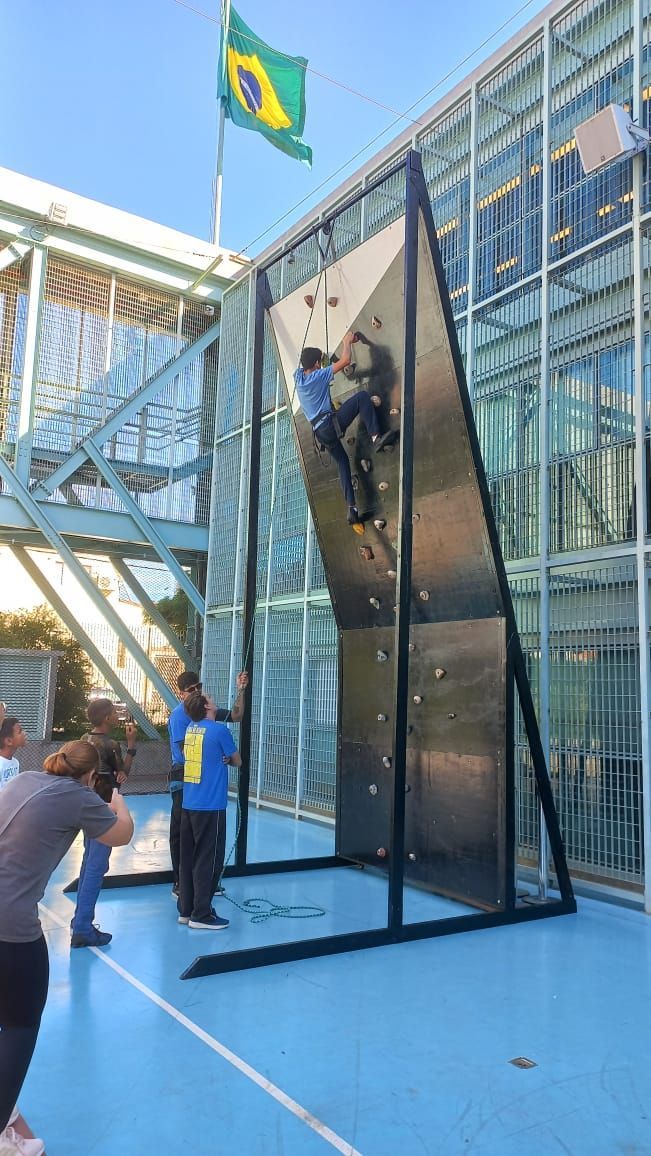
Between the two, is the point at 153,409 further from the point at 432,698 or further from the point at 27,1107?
the point at 27,1107

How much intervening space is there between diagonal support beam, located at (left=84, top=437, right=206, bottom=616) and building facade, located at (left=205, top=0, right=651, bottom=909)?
6.36 m

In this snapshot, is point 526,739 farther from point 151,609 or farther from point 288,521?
point 151,609

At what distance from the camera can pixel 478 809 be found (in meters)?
6.12

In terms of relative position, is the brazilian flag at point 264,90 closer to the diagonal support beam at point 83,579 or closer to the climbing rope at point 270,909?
the diagonal support beam at point 83,579

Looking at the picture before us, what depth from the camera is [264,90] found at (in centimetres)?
1225

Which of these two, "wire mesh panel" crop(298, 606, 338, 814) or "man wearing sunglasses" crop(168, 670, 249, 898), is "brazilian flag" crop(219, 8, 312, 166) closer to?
"wire mesh panel" crop(298, 606, 338, 814)

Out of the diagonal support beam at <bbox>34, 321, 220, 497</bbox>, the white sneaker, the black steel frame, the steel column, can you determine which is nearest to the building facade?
the black steel frame

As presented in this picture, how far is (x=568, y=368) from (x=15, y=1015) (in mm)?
6331

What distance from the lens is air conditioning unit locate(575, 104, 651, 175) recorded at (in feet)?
21.0

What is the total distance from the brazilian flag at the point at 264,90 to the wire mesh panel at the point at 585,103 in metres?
5.64

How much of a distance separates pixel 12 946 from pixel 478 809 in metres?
4.09

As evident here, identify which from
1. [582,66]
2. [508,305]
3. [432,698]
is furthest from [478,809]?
[582,66]

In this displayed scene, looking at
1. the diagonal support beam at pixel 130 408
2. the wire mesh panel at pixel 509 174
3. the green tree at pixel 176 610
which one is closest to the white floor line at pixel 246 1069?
the wire mesh panel at pixel 509 174

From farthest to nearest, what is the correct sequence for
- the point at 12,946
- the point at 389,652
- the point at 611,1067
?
the point at 389,652 < the point at 611,1067 < the point at 12,946
